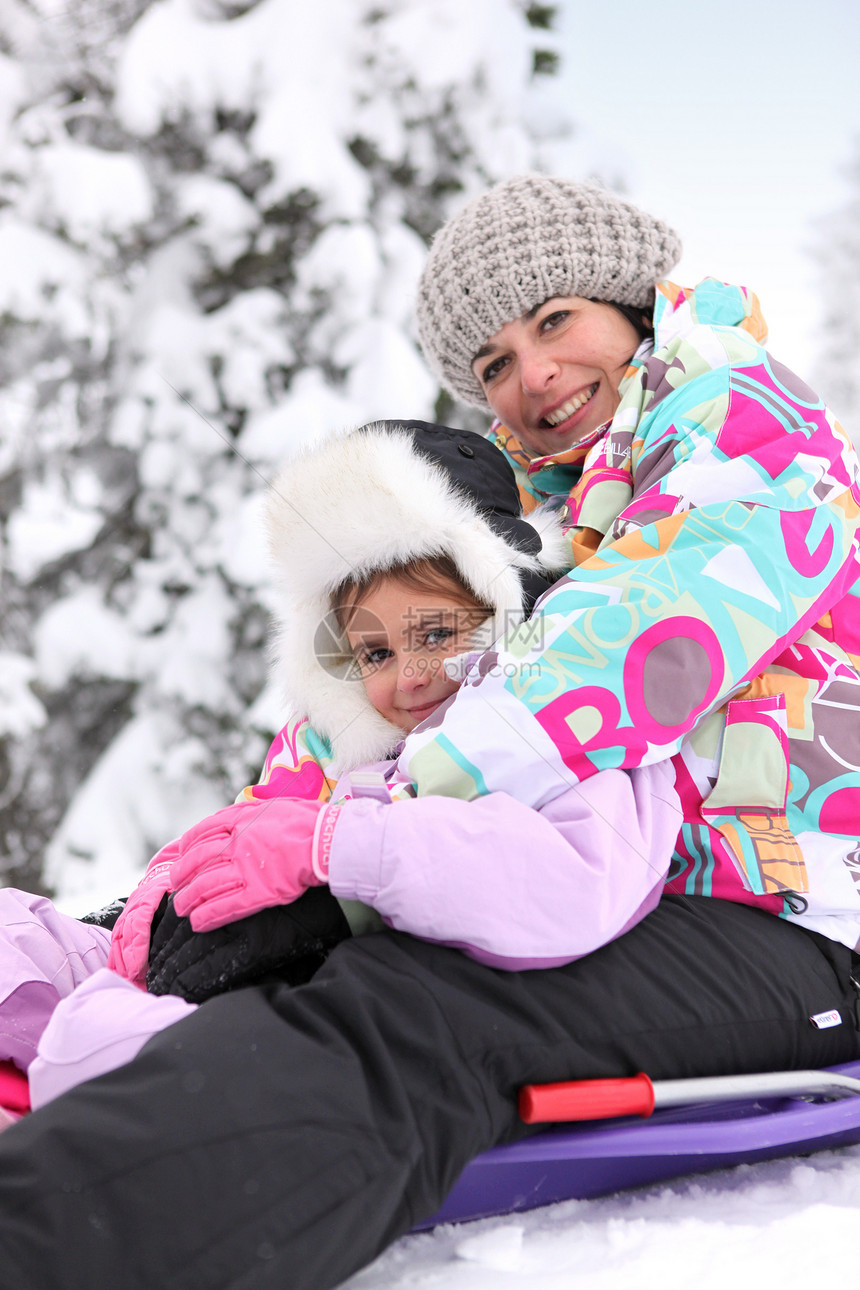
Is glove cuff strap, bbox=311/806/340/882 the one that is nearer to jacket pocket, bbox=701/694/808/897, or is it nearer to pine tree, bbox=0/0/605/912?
jacket pocket, bbox=701/694/808/897

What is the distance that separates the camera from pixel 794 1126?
100 centimetres

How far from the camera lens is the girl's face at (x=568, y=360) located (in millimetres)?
1671

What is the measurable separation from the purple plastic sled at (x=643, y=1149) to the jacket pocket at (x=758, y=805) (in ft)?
0.74

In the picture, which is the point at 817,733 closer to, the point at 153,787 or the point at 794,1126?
the point at 794,1126

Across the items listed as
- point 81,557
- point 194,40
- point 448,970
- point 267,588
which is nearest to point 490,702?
point 448,970

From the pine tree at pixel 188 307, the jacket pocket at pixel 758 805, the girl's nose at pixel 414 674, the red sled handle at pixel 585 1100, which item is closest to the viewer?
the red sled handle at pixel 585 1100

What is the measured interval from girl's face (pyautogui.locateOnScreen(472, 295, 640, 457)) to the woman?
0.21m

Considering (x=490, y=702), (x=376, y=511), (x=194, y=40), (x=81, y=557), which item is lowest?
(x=81, y=557)

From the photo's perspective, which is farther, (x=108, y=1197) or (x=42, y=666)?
(x=42, y=666)

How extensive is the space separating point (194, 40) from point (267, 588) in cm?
200

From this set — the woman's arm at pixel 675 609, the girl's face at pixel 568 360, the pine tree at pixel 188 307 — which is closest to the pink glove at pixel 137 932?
the woman's arm at pixel 675 609

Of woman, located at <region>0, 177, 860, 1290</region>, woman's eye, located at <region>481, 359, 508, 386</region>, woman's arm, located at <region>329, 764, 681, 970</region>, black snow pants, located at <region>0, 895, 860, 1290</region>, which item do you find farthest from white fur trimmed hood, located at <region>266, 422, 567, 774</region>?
black snow pants, located at <region>0, 895, 860, 1290</region>

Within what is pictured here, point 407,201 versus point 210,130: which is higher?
point 210,130

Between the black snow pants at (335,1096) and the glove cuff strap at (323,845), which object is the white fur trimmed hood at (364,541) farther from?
the black snow pants at (335,1096)
